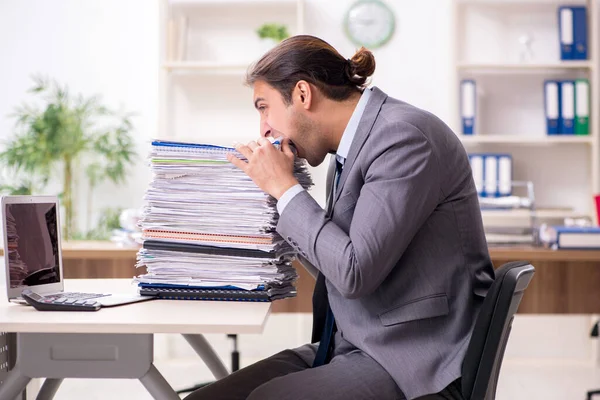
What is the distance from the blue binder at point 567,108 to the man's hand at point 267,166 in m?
3.33

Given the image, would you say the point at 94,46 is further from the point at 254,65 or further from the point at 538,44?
the point at 254,65

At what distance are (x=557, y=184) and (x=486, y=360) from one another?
3637 mm

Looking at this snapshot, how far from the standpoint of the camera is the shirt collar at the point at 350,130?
1.46m

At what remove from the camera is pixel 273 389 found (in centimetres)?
130

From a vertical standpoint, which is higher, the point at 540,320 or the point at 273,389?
the point at 273,389

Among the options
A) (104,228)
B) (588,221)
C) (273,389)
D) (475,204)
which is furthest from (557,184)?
(273,389)

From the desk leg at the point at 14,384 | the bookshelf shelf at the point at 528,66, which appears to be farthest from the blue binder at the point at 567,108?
the desk leg at the point at 14,384

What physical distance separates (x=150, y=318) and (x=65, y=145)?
3678 mm

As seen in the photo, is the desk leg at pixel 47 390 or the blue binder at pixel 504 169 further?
the blue binder at pixel 504 169

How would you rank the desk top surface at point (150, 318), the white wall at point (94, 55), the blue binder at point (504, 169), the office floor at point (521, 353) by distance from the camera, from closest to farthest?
the desk top surface at point (150, 318) < the office floor at point (521, 353) < the blue binder at point (504, 169) < the white wall at point (94, 55)

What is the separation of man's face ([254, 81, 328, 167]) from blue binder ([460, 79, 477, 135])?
304cm

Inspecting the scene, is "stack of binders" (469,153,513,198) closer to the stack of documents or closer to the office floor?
the office floor

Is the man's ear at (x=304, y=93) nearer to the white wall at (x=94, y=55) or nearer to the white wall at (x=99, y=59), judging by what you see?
the white wall at (x=94, y=55)

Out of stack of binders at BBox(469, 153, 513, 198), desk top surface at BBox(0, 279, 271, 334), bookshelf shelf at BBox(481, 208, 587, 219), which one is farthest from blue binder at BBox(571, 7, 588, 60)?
desk top surface at BBox(0, 279, 271, 334)
